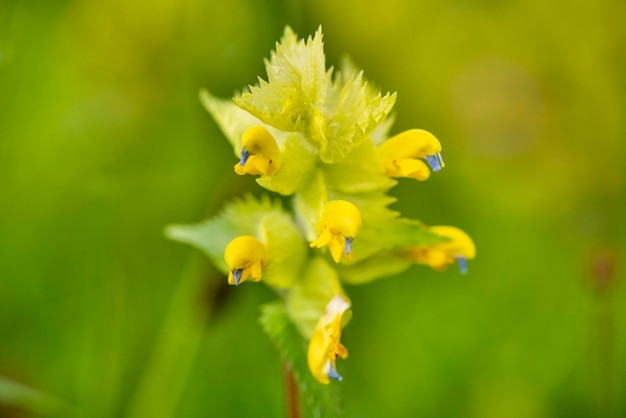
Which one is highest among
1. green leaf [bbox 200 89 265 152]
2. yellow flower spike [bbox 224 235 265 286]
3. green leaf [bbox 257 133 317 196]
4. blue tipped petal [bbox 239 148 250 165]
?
green leaf [bbox 200 89 265 152]

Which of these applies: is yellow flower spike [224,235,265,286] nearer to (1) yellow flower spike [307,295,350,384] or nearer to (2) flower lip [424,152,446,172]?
(1) yellow flower spike [307,295,350,384]

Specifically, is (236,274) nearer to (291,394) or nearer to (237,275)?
(237,275)

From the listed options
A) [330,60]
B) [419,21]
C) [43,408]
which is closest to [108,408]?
[43,408]

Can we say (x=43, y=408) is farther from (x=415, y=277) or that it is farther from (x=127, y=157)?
(x=415, y=277)

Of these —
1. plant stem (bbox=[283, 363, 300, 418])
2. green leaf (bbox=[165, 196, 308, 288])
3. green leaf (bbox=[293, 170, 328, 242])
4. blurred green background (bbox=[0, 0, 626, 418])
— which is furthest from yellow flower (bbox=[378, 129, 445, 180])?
blurred green background (bbox=[0, 0, 626, 418])

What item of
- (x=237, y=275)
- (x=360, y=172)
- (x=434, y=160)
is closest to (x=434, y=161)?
(x=434, y=160)

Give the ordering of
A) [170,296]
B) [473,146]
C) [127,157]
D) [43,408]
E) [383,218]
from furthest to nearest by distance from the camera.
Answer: [473,146] → [127,157] → [170,296] → [43,408] → [383,218]

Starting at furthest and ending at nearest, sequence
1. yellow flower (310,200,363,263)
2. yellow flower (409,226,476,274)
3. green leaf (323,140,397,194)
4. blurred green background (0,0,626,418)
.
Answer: blurred green background (0,0,626,418), yellow flower (409,226,476,274), green leaf (323,140,397,194), yellow flower (310,200,363,263)

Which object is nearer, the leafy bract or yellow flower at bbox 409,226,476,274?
the leafy bract
